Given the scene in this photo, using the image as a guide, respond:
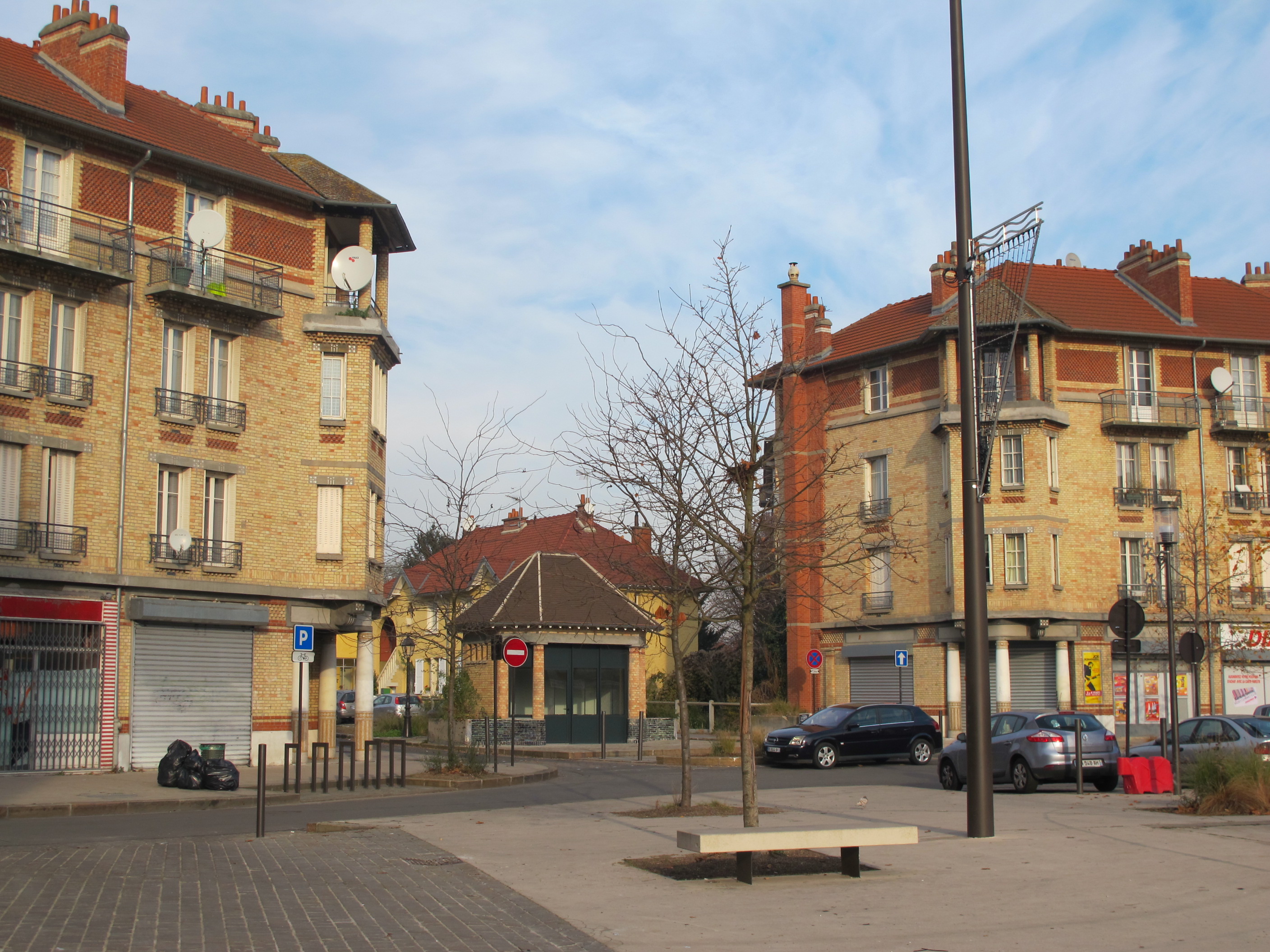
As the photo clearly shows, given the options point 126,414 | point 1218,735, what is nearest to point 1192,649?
point 1218,735

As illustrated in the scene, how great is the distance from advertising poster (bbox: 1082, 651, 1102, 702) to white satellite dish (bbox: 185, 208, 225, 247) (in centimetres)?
2944

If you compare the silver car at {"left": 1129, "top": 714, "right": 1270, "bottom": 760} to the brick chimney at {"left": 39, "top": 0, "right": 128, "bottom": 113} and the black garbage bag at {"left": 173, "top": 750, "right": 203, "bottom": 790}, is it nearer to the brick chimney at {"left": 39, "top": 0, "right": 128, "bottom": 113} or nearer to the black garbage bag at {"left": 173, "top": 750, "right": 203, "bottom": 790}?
the black garbage bag at {"left": 173, "top": 750, "right": 203, "bottom": 790}

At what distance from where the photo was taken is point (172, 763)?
2192 cm

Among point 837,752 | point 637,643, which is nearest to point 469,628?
point 637,643

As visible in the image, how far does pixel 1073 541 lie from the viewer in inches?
1641

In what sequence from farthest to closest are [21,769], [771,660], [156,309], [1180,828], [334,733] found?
[771,660] → [334,733] → [156,309] → [21,769] → [1180,828]

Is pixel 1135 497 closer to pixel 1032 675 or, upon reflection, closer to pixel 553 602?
pixel 1032 675

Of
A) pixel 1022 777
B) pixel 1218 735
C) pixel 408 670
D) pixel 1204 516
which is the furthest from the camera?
pixel 1204 516

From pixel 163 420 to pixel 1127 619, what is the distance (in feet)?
65.7

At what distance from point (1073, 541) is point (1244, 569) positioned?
6160 millimetres

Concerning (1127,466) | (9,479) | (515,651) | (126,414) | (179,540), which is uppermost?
(1127,466)

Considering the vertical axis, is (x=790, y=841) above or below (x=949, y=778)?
above

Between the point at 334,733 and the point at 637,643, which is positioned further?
the point at 637,643

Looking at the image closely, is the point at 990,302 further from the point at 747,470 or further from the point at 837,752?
the point at 747,470
